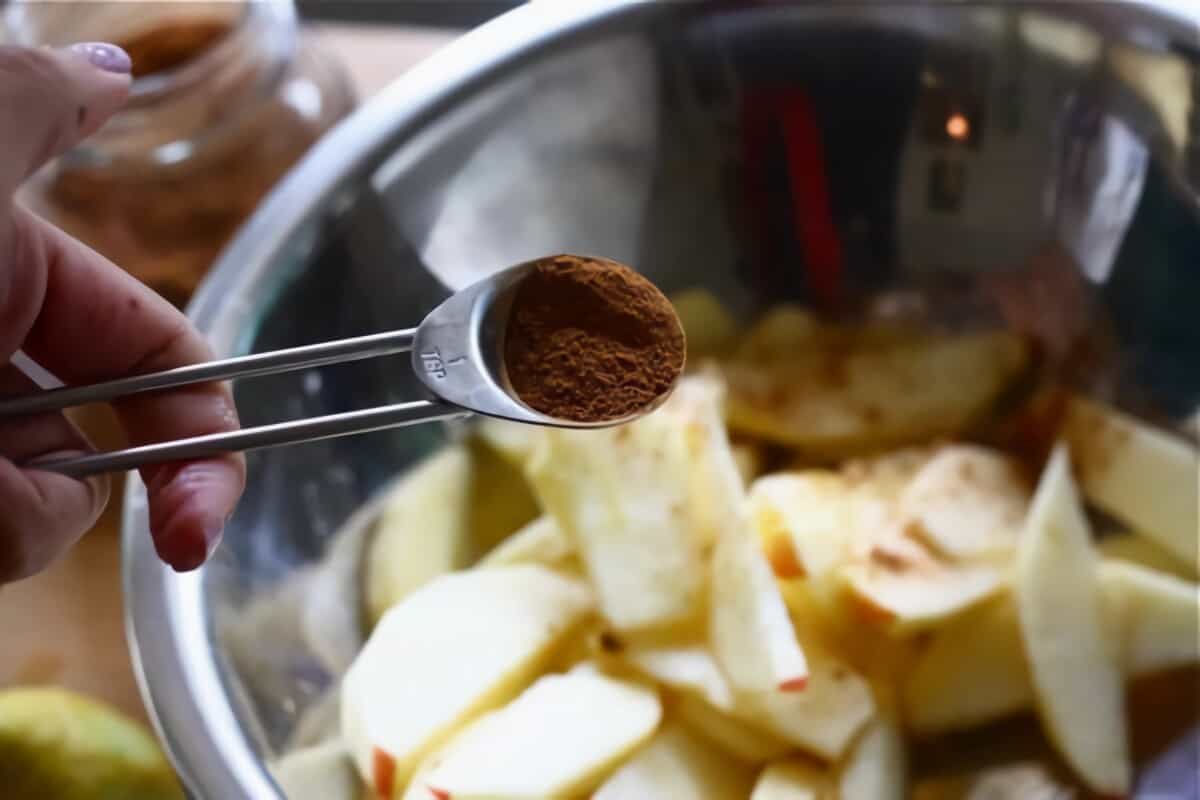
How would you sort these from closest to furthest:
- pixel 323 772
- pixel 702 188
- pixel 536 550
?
pixel 323 772
pixel 536 550
pixel 702 188

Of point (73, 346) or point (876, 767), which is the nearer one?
point (73, 346)

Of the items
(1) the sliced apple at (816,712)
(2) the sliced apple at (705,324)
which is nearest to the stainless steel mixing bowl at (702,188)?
(2) the sliced apple at (705,324)

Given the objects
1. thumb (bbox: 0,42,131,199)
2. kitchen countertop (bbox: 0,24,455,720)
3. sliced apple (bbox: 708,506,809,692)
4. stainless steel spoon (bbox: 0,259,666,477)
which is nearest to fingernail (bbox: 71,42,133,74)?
thumb (bbox: 0,42,131,199)

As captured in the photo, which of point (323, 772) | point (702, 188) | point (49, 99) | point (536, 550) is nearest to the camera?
point (49, 99)

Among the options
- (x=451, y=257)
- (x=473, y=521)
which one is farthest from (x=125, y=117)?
(x=473, y=521)

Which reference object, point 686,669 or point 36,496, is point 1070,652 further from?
point 36,496

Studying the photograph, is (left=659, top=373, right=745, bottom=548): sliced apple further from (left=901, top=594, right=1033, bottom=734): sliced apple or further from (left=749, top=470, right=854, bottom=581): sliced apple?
(left=901, top=594, right=1033, bottom=734): sliced apple

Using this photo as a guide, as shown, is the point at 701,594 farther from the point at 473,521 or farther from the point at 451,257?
the point at 451,257

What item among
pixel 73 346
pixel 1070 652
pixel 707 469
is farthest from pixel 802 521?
pixel 73 346
